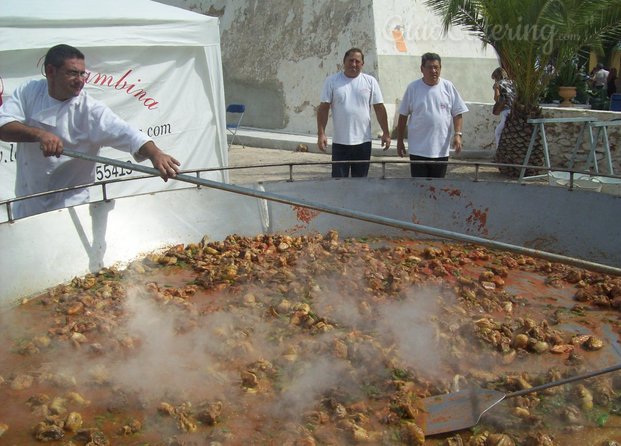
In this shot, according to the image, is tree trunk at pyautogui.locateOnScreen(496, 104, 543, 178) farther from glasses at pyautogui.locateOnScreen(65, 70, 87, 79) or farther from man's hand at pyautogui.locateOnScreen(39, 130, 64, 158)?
man's hand at pyautogui.locateOnScreen(39, 130, 64, 158)

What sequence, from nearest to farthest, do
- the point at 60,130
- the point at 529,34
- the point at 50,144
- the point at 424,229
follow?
the point at 424,229, the point at 50,144, the point at 60,130, the point at 529,34

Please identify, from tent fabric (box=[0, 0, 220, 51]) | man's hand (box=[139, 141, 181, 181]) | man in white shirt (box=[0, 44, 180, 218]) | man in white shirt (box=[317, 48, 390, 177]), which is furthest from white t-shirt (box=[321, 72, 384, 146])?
man's hand (box=[139, 141, 181, 181])

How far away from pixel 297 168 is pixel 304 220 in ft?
17.6

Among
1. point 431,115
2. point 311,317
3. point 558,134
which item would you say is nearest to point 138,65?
point 431,115

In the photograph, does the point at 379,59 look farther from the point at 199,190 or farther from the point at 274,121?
the point at 199,190

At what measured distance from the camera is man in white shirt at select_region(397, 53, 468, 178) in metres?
5.84

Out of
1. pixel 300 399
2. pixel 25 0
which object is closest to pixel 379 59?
pixel 25 0

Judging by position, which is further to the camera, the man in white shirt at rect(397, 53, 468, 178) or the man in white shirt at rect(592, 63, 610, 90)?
the man in white shirt at rect(592, 63, 610, 90)

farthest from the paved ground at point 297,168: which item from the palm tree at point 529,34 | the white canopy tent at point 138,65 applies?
the white canopy tent at point 138,65

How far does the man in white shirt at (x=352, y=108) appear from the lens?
6188mm

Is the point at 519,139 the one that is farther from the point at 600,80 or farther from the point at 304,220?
the point at 600,80

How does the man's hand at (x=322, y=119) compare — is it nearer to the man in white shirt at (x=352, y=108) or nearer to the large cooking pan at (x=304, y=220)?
the man in white shirt at (x=352, y=108)

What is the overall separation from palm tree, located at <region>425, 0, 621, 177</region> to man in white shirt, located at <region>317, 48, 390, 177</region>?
3.61 m

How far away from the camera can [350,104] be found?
20.3ft
